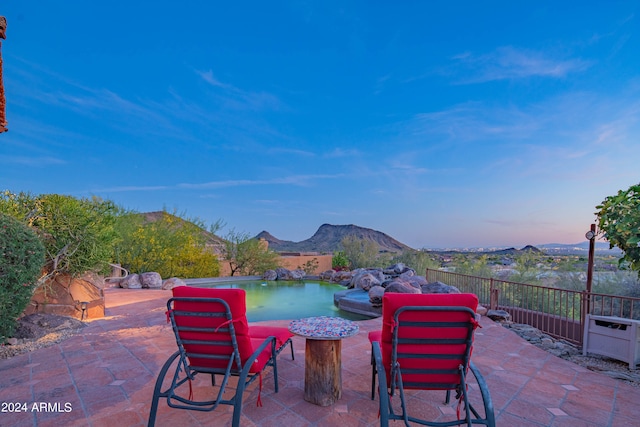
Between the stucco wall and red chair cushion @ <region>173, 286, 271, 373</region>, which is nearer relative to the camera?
red chair cushion @ <region>173, 286, 271, 373</region>

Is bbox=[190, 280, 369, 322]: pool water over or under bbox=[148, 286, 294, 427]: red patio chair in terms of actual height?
under

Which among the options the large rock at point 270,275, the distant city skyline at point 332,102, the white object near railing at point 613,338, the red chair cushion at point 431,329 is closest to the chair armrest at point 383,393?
the red chair cushion at point 431,329

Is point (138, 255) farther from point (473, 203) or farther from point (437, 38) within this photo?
point (473, 203)

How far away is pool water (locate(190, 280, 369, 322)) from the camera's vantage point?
24.0 ft

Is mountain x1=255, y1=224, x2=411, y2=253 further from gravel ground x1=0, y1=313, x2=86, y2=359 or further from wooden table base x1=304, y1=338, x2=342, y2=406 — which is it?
wooden table base x1=304, y1=338, x2=342, y2=406

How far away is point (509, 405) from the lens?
2500 millimetres

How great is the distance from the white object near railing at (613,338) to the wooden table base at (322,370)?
3.61 m

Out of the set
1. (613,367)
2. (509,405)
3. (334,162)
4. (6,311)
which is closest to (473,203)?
(334,162)

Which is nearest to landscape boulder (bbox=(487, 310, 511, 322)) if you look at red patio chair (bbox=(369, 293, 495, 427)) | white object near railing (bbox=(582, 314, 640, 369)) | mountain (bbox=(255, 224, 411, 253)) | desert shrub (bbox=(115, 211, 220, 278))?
white object near railing (bbox=(582, 314, 640, 369))

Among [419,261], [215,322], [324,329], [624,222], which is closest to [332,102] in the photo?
[419,261]

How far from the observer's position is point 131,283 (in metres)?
9.06

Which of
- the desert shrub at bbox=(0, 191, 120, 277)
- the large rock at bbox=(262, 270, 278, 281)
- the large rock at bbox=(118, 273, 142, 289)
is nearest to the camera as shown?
the desert shrub at bbox=(0, 191, 120, 277)

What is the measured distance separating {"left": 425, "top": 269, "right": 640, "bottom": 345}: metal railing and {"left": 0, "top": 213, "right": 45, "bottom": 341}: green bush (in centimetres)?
735

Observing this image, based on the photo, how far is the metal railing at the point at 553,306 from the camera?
4.73m
